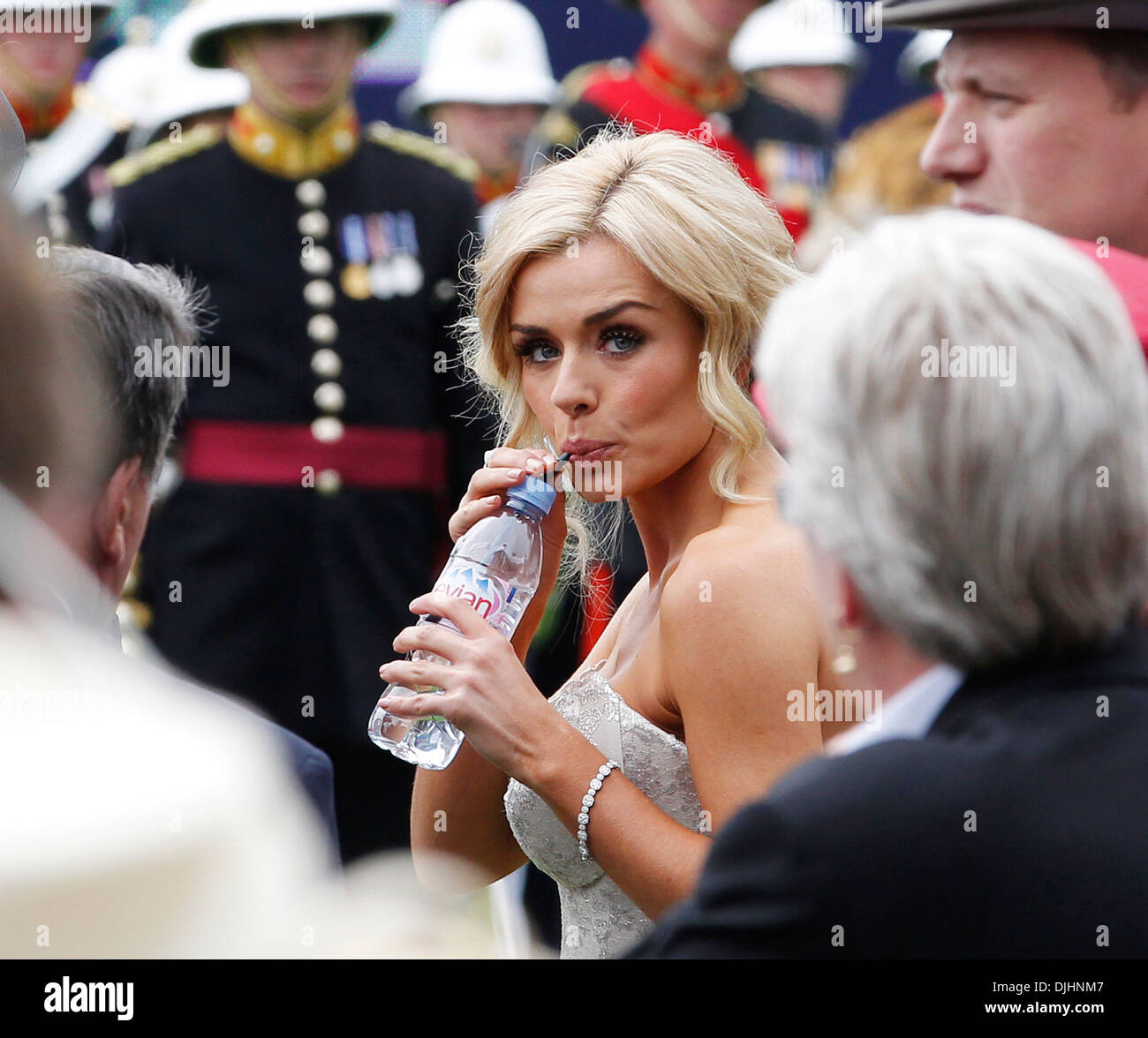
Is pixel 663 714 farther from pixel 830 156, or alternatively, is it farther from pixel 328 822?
pixel 830 156

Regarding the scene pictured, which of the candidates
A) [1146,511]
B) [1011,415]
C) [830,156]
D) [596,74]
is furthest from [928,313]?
[830,156]

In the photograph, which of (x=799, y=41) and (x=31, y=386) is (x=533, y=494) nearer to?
(x=31, y=386)

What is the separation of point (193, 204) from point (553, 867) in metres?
2.47

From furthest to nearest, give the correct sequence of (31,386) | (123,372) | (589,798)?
(589,798), (123,372), (31,386)

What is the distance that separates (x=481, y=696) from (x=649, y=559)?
1.74 ft

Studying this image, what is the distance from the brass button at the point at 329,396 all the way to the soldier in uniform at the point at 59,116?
129cm

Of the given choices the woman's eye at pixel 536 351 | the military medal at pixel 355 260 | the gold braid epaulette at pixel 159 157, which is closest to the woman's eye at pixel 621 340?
the woman's eye at pixel 536 351

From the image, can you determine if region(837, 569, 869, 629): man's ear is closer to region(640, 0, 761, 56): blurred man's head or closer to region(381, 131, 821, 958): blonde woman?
region(381, 131, 821, 958): blonde woman

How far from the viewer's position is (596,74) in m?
5.90

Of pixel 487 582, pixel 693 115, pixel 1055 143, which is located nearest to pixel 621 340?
pixel 487 582

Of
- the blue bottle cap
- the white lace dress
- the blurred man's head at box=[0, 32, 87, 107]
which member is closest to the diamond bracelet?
the white lace dress

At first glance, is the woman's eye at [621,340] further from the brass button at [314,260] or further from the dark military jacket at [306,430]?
the brass button at [314,260]

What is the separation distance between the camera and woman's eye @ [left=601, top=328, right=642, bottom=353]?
264cm

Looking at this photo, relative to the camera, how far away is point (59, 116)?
6.13m
